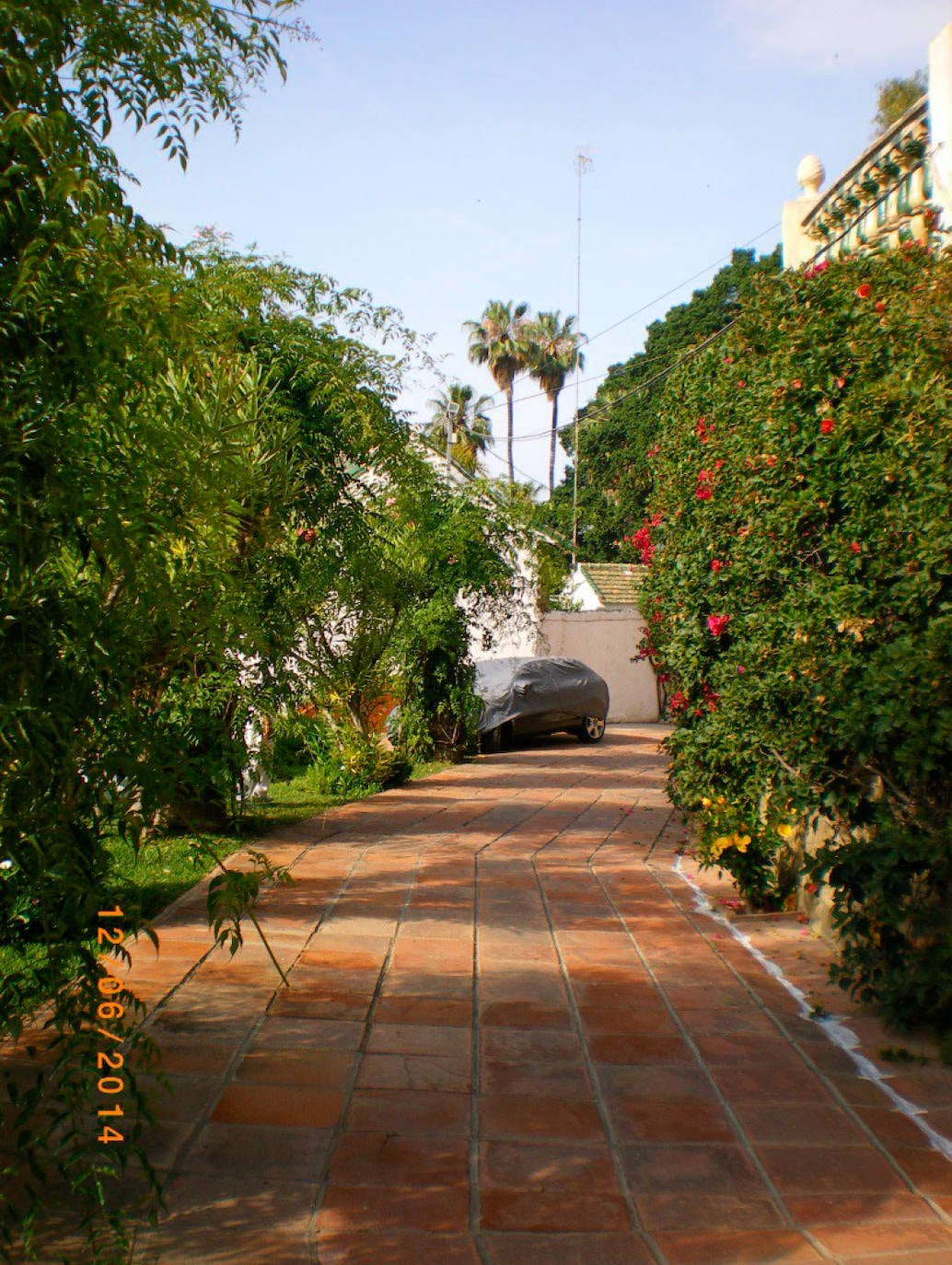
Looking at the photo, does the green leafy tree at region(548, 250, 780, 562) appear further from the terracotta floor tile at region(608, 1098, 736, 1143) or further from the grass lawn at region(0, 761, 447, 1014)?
the terracotta floor tile at region(608, 1098, 736, 1143)

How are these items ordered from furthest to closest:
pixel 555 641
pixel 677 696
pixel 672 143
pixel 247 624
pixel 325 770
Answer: pixel 555 641, pixel 325 770, pixel 672 143, pixel 677 696, pixel 247 624

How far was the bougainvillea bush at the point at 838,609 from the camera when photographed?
414 cm

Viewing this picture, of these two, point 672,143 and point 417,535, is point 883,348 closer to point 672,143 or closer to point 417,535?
point 672,143

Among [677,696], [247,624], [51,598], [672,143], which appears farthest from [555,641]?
[51,598]

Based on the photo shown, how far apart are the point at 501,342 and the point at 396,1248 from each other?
133 feet

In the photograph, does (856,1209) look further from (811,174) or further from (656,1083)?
(811,174)

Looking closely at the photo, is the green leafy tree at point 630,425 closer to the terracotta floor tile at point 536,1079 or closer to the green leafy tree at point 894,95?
the green leafy tree at point 894,95

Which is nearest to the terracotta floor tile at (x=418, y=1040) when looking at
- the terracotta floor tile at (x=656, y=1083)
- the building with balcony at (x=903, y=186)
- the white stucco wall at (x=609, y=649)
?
the terracotta floor tile at (x=656, y=1083)

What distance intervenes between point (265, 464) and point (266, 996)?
10.5ft

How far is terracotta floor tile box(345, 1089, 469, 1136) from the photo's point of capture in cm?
346

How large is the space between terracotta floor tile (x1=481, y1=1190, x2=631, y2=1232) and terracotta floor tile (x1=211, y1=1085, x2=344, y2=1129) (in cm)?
69

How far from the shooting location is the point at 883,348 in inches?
192

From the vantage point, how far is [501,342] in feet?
135

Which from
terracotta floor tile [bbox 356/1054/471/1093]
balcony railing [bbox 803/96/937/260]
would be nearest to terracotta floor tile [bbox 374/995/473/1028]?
terracotta floor tile [bbox 356/1054/471/1093]
